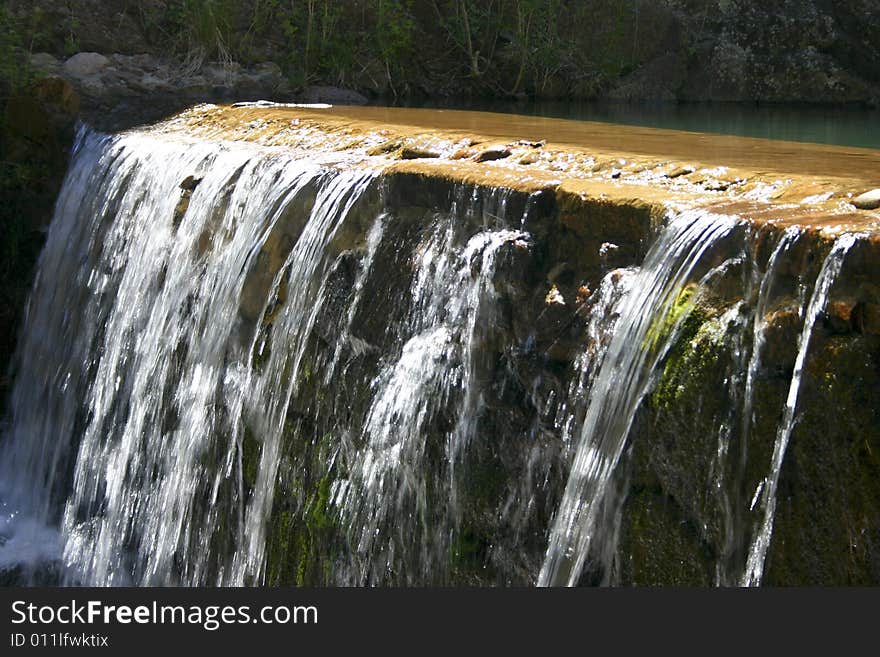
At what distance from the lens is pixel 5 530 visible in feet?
26.0

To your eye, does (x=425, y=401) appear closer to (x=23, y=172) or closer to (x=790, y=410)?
(x=790, y=410)

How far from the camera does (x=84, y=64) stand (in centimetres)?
1341

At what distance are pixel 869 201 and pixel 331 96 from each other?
11878mm

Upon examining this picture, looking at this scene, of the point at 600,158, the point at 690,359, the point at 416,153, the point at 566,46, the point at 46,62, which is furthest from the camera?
the point at 566,46

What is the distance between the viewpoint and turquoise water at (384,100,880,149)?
10805mm

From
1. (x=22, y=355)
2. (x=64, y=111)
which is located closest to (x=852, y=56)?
(x=64, y=111)

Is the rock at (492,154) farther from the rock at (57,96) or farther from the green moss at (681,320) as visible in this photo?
the rock at (57,96)

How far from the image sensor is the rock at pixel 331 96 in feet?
48.5

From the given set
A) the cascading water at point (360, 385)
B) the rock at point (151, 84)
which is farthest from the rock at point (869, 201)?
the rock at point (151, 84)

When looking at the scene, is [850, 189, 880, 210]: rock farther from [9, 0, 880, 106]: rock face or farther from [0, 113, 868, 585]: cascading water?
[9, 0, 880, 106]: rock face

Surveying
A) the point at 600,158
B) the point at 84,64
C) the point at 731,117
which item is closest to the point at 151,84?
the point at 84,64

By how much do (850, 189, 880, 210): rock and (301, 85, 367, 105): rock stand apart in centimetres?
1142

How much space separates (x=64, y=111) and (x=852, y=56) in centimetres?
1147

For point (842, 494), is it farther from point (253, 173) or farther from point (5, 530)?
point (5, 530)
